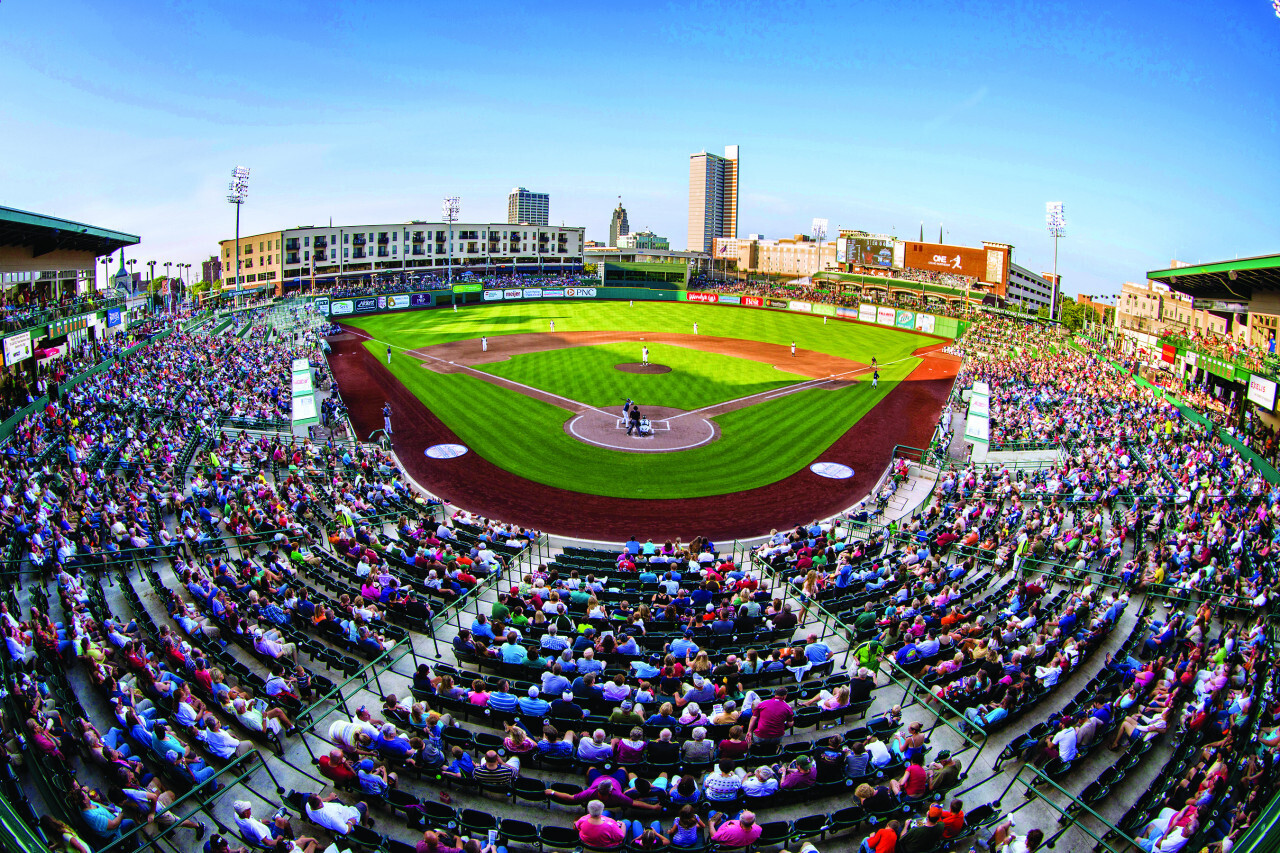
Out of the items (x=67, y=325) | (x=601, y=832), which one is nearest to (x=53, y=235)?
(x=67, y=325)

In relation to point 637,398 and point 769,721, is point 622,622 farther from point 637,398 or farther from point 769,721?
point 637,398

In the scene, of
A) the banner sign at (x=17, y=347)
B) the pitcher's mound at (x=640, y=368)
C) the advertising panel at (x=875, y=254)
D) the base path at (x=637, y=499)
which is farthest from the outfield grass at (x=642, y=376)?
the advertising panel at (x=875, y=254)

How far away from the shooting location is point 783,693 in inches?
489

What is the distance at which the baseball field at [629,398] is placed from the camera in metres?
30.5

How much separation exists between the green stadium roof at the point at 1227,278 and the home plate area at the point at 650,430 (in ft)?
87.5

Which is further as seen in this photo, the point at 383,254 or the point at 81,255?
the point at 383,254

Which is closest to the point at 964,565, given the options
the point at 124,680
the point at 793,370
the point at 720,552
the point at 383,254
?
the point at 720,552

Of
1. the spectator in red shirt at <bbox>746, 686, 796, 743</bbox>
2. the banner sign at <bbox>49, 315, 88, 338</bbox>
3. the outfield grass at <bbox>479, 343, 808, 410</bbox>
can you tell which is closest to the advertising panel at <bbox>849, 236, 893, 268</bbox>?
the outfield grass at <bbox>479, 343, 808, 410</bbox>

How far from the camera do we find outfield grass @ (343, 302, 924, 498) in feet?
101

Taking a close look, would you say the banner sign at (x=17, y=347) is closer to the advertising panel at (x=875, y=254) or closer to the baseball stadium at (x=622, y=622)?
the baseball stadium at (x=622, y=622)

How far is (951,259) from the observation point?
126688 millimetres

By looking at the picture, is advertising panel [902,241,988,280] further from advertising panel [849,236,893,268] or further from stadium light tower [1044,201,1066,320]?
stadium light tower [1044,201,1066,320]

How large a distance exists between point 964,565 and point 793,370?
125ft

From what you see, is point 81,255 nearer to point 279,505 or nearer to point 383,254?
point 279,505
